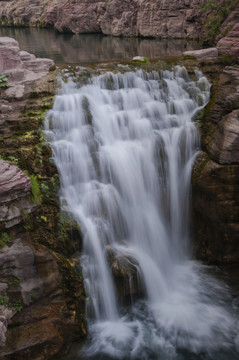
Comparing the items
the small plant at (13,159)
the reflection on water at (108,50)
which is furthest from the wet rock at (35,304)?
the reflection on water at (108,50)

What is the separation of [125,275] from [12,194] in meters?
2.45

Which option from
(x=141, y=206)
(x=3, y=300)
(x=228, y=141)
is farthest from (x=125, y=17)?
(x=3, y=300)

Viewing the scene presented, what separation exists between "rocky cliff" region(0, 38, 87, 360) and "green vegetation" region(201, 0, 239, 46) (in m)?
13.5

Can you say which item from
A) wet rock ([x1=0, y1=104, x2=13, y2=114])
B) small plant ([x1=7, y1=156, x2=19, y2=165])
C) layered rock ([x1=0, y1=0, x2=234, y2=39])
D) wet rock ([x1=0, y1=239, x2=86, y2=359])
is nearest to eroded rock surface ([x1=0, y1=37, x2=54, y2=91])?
wet rock ([x1=0, y1=104, x2=13, y2=114])

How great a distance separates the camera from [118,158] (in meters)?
6.91

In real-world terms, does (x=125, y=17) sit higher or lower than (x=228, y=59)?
higher

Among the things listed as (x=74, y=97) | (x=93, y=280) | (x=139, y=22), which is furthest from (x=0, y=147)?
(x=139, y=22)

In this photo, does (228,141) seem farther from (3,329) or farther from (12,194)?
(3,329)

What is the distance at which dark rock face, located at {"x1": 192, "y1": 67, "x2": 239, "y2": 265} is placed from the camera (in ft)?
21.1

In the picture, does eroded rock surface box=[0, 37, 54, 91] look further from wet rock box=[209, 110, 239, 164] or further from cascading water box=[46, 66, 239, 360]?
wet rock box=[209, 110, 239, 164]

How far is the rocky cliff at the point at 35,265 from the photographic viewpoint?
459 centimetres

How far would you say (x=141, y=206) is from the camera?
6840mm

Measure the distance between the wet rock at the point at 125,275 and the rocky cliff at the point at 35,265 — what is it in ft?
2.12

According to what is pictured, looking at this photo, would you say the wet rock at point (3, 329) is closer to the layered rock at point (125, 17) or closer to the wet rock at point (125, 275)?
the wet rock at point (125, 275)
